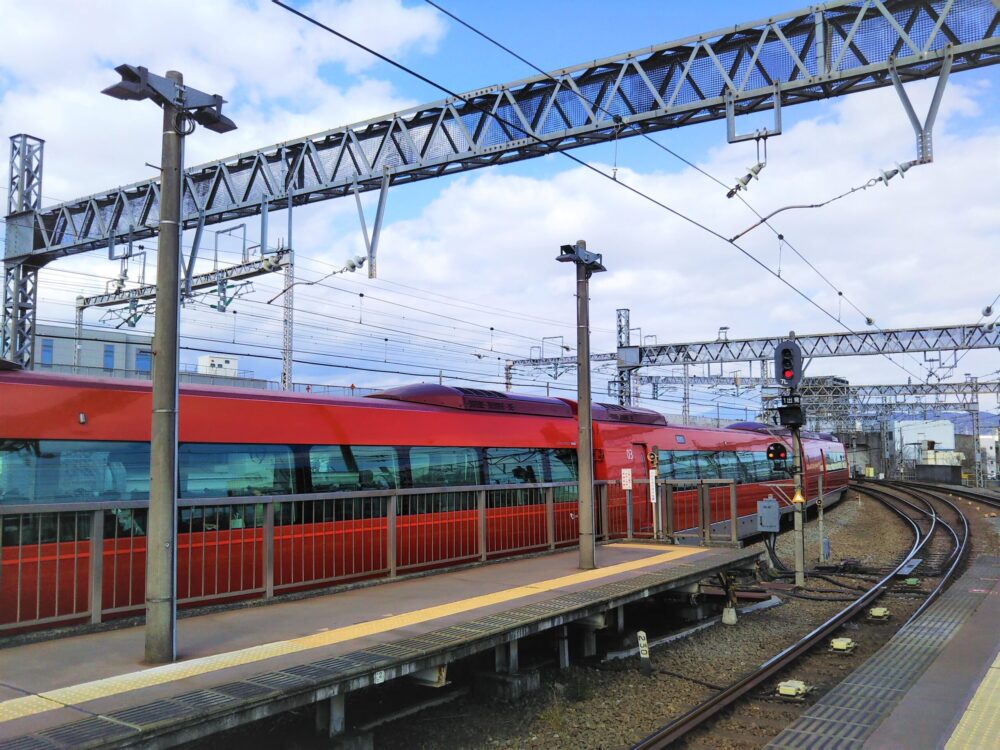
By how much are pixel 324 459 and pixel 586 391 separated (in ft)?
11.6

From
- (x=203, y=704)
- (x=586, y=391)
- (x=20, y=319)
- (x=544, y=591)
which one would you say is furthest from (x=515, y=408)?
(x=20, y=319)

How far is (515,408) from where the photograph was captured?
13594mm

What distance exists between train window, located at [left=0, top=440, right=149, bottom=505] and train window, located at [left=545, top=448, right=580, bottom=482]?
24.5 feet

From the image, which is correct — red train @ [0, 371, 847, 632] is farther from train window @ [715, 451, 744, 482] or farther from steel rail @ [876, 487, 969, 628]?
train window @ [715, 451, 744, 482]

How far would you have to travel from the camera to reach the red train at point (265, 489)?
683 cm

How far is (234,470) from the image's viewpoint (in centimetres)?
878

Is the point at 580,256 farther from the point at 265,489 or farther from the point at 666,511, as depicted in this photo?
the point at 666,511

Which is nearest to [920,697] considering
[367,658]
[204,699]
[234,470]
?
[367,658]

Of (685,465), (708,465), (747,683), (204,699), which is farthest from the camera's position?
(708,465)

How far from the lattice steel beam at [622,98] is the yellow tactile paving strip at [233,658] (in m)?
5.77

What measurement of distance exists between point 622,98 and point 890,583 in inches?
392

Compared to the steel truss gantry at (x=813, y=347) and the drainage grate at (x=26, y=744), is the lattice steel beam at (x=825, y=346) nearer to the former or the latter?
the steel truss gantry at (x=813, y=347)

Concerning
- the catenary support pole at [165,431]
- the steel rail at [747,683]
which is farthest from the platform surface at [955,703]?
the catenary support pole at [165,431]

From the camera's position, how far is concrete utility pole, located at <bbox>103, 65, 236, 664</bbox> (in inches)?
217
